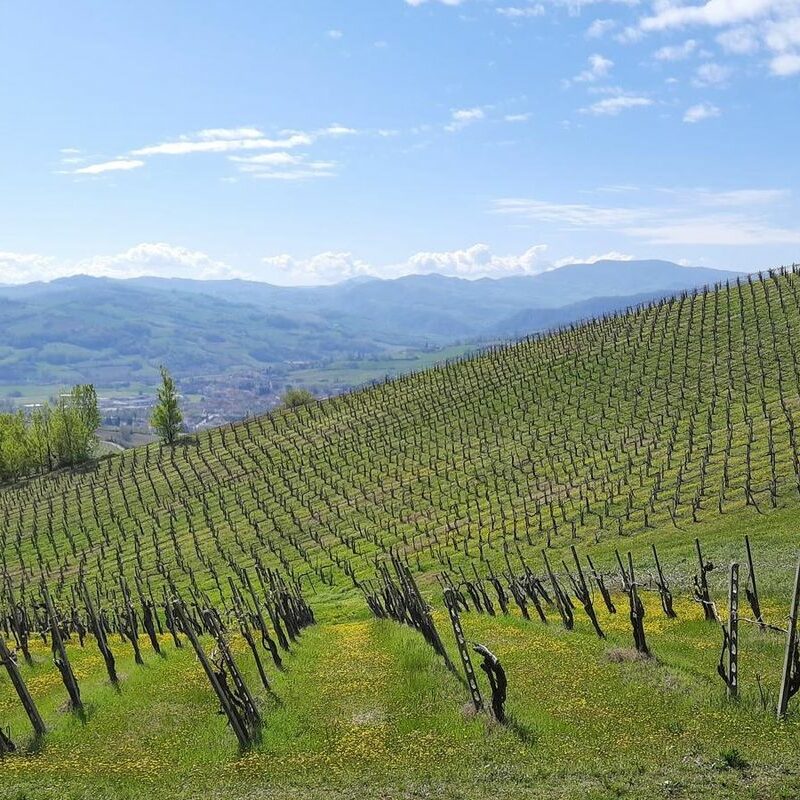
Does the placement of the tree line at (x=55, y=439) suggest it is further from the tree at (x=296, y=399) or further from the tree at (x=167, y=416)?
the tree at (x=296, y=399)

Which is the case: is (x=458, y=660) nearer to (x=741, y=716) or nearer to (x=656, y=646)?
(x=656, y=646)

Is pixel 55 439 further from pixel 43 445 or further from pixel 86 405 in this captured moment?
pixel 86 405

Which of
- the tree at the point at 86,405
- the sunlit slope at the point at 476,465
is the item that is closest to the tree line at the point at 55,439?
the sunlit slope at the point at 476,465

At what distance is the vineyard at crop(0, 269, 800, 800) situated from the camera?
20.4 metres

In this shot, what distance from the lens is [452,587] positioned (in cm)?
3869

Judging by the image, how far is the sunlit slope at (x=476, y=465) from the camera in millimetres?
63531

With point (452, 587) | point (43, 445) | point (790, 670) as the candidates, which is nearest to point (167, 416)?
point (43, 445)

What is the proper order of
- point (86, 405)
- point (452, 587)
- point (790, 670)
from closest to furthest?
point (790, 670), point (452, 587), point (86, 405)

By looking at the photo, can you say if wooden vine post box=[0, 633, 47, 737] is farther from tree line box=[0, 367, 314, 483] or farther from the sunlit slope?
tree line box=[0, 367, 314, 483]

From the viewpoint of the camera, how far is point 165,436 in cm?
14025

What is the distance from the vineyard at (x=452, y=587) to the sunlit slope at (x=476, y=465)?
444 mm

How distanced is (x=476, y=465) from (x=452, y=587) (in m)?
46.8

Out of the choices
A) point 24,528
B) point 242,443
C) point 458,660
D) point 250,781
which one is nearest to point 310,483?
point 242,443

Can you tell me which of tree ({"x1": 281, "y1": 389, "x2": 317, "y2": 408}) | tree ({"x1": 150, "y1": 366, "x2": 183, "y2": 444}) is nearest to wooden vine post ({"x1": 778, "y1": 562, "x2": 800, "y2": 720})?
tree ({"x1": 281, "y1": 389, "x2": 317, "y2": 408})
